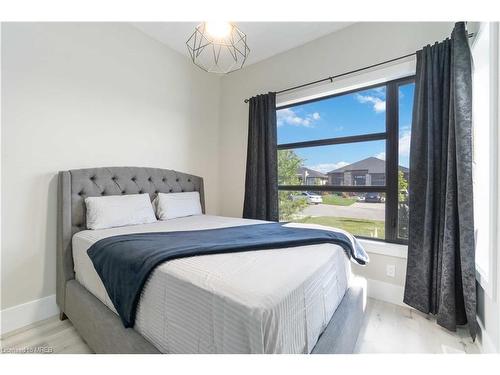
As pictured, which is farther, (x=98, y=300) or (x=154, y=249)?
(x=98, y=300)

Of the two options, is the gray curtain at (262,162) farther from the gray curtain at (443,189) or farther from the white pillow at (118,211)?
the gray curtain at (443,189)

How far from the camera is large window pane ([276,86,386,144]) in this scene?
2232 mm

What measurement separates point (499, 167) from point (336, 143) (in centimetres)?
136

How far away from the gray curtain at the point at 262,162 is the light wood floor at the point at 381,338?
140 cm

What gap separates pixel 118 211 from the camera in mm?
1894

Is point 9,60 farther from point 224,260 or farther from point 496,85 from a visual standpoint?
point 496,85

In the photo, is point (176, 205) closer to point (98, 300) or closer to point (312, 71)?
point (98, 300)

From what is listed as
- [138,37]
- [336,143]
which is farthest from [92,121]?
[336,143]

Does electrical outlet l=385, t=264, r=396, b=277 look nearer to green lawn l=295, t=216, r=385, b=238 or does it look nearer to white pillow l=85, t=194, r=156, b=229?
green lawn l=295, t=216, r=385, b=238

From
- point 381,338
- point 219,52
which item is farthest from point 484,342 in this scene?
point 219,52

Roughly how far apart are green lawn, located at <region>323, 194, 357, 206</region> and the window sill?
41cm

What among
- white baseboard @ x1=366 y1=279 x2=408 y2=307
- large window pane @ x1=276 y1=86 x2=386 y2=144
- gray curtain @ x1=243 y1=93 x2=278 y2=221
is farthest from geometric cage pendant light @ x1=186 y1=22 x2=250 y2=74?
white baseboard @ x1=366 y1=279 x2=408 y2=307

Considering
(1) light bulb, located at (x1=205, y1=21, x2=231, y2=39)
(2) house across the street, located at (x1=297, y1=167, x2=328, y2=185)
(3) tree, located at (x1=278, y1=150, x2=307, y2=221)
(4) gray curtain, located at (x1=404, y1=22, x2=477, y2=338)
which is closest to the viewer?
(1) light bulb, located at (x1=205, y1=21, x2=231, y2=39)

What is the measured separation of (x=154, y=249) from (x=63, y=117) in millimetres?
1558
